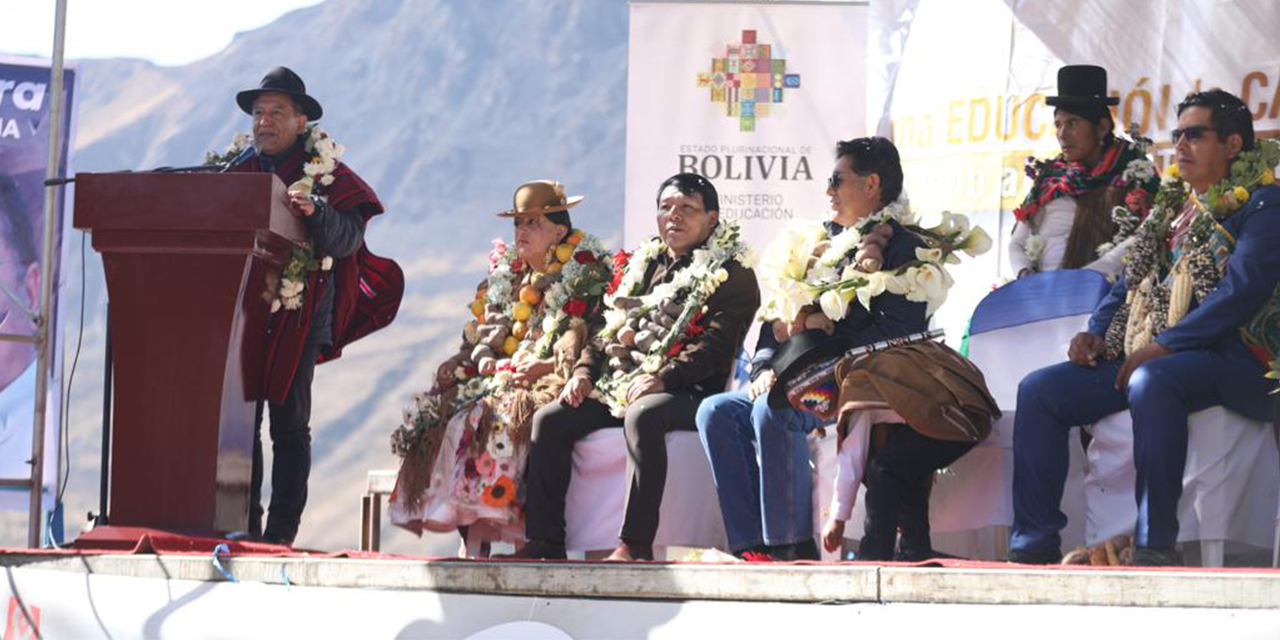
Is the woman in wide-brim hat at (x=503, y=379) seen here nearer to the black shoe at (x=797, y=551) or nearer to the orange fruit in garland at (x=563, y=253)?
the orange fruit in garland at (x=563, y=253)

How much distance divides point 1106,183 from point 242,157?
8.32 ft

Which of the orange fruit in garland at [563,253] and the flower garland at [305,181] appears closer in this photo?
the flower garland at [305,181]

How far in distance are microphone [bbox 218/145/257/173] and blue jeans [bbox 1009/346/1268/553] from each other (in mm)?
2368

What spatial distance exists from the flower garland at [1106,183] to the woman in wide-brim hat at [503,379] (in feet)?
4.33

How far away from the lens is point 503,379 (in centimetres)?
558

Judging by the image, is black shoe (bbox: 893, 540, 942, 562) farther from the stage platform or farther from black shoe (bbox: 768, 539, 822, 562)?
the stage platform

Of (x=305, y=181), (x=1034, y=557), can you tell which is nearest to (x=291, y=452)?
(x=305, y=181)

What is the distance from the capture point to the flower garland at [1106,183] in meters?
5.12

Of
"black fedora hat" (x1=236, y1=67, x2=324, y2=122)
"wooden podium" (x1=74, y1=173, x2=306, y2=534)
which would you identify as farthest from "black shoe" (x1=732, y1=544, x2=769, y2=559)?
"black fedora hat" (x1=236, y1=67, x2=324, y2=122)

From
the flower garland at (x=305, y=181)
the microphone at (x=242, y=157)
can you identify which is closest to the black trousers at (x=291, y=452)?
the flower garland at (x=305, y=181)

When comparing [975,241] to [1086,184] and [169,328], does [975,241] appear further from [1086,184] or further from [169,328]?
[169,328]

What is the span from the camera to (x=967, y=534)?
5016 millimetres

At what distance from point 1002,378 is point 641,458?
1064 millimetres

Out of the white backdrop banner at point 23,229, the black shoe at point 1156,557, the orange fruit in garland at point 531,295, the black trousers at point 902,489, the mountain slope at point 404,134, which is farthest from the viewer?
the mountain slope at point 404,134
